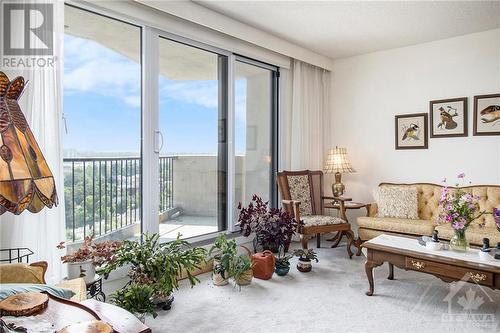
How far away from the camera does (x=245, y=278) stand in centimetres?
291

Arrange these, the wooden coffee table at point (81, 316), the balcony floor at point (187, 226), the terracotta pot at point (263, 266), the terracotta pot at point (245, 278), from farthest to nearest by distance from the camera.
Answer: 1. the balcony floor at point (187, 226)
2. the terracotta pot at point (263, 266)
3. the terracotta pot at point (245, 278)
4. the wooden coffee table at point (81, 316)

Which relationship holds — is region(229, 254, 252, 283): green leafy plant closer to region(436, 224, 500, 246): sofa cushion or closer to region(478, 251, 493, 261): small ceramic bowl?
region(478, 251, 493, 261): small ceramic bowl

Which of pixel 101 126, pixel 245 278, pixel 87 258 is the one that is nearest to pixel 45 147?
pixel 101 126

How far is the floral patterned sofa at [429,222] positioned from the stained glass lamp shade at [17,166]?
11.5 feet

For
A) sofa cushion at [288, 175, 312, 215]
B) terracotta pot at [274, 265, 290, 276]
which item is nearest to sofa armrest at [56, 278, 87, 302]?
terracotta pot at [274, 265, 290, 276]

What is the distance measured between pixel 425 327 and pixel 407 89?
10.5 ft

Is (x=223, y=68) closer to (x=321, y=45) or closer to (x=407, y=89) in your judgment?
(x=321, y=45)

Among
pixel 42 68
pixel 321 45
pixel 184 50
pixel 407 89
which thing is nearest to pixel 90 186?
pixel 42 68

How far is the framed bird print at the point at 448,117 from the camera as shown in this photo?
3.92 metres

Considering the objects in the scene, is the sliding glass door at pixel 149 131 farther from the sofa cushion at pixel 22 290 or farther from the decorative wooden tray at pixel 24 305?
the decorative wooden tray at pixel 24 305

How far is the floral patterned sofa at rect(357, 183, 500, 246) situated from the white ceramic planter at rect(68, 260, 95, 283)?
2.97 m

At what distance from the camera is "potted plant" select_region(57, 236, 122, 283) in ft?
6.81

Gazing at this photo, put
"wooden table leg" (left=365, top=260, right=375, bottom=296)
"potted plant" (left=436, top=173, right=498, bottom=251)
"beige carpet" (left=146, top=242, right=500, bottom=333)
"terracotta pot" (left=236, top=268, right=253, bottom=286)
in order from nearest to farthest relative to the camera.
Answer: "beige carpet" (left=146, top=242, right=500, bottom=333)
"potted plant" (left=436, top=173, right=498, bottom=251)
"wooden table leg" (left=365, top=260, right=375, bottom=296)
"terracotta pot" (left=236, top=268, right=253, bottom=286)

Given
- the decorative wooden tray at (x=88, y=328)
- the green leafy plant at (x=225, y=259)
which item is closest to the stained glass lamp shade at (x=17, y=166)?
the decorative wooden tray at (x=88, y=328)
